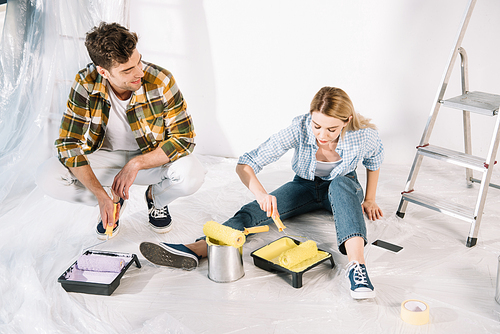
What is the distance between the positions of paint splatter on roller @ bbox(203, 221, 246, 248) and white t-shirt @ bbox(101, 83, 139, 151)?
57 centimetres

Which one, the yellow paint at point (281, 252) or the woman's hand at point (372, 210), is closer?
the yellow paint at point (281, 252)

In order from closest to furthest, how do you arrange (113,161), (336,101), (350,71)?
(336,101) < (113,161) < (350,71)

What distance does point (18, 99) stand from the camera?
2172mm

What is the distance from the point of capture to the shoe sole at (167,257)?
5.49ft

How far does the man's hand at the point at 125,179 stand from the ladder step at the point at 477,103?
1.34 metres

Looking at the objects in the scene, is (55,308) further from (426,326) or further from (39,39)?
(39,39)

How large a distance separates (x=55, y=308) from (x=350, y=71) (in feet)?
6.52

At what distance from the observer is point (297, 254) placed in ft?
5.31

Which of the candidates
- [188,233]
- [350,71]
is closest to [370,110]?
[350,71]

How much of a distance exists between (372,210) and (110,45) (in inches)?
51.0

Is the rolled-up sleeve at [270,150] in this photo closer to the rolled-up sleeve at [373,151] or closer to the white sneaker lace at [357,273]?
the rolled-up sleeve at [373,151]

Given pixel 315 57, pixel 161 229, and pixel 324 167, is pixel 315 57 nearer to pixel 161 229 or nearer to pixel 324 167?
pixel 324 167

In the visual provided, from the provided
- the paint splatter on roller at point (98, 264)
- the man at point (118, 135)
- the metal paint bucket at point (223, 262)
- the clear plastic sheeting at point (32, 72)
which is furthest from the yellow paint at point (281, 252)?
the clear plastic sheeting at point (32, 72)

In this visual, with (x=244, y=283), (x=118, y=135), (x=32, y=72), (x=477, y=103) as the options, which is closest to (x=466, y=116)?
(x=477, y=103)
